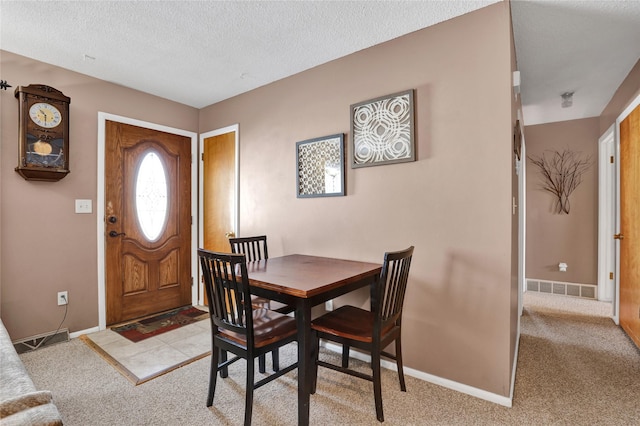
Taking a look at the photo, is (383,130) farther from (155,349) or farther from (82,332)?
(82,332)

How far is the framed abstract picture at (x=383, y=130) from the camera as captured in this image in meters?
2.23

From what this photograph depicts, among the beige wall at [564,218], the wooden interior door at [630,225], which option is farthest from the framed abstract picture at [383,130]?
the beige wall at [564,218]

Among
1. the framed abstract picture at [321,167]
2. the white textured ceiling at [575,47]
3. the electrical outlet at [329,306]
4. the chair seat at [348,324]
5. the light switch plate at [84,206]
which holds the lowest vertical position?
the electrical outlet at [329,306]

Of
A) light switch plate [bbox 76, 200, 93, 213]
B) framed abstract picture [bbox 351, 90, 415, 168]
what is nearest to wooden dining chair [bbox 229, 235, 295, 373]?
framed abstract picture [bbox 351, 90, 415, 168]

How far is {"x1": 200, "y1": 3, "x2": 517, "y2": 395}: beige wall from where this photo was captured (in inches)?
75.4

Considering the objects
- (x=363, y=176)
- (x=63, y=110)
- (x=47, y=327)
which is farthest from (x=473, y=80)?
(x=47, y=327)

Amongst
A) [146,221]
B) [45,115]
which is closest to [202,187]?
[146,221]

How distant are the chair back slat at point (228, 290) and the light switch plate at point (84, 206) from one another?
76.4 inches

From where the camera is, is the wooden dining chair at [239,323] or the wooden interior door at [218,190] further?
the wooden interior door at [218,190]

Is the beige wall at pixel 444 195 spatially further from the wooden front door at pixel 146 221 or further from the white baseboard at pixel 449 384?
the wooden front door at pixel 146 221

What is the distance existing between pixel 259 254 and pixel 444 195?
1652 mm

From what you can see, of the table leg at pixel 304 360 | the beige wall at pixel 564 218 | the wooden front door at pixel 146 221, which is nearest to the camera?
the table leg at pixel 304 360

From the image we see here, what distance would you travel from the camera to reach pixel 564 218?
432cm

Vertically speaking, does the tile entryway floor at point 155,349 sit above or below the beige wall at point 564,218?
below
